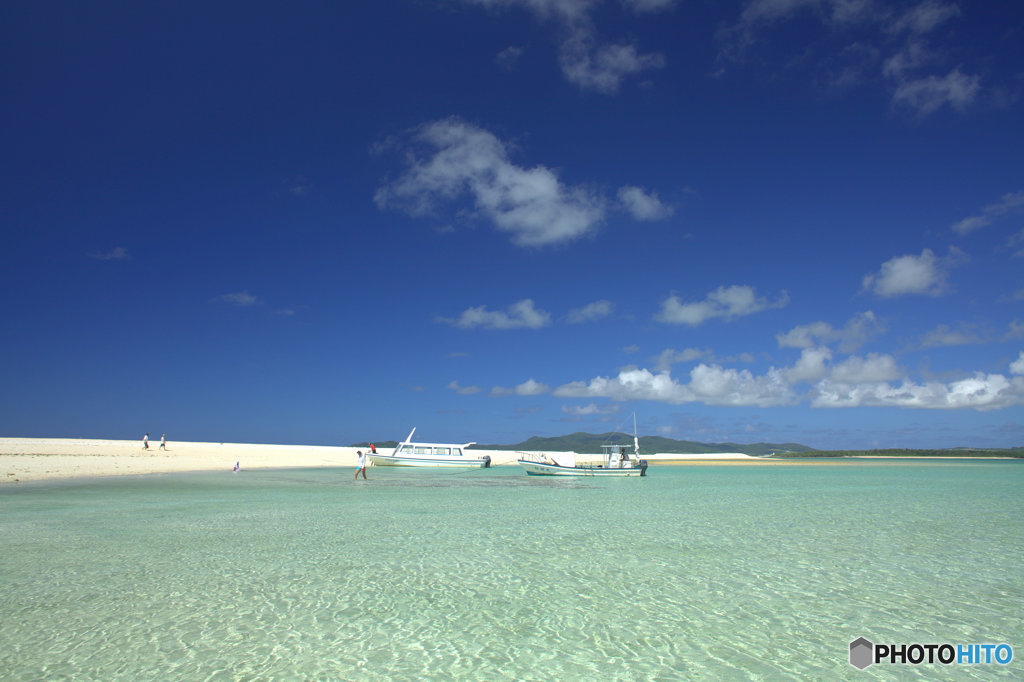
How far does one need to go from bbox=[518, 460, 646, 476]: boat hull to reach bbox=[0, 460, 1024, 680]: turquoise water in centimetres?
2976

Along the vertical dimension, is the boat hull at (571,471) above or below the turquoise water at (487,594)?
below

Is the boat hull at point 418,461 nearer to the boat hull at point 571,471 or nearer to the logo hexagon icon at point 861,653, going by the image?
the boat hull at point 571,471

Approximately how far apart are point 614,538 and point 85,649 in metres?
13.9

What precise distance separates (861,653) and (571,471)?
46.8 meters

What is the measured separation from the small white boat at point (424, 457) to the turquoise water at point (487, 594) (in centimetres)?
4551

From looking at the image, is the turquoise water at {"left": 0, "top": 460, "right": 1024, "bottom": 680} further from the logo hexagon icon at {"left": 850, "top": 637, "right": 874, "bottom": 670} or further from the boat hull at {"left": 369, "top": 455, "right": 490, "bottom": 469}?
the boat hull at {"left": 369, "top": 455, "right": 490, "bottom": 469}

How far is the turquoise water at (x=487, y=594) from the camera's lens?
27.8 feet

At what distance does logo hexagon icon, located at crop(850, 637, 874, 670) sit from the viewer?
28.1 ft

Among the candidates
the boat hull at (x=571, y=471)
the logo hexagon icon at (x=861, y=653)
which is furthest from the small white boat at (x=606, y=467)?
the logo hexagon icon at (x=861, y=653)

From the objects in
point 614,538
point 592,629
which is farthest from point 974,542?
point 592,629

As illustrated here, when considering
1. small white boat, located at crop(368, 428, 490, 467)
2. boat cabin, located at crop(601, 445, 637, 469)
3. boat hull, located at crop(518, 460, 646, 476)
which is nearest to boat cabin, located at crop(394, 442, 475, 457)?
small white boat, located at crop(368, 428, 490, 467)

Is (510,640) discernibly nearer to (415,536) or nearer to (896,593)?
(896,593)

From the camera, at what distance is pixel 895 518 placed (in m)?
24.1

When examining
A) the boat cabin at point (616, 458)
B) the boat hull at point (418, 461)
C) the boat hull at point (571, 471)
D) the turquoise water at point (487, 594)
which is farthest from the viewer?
the boat hull at point (418, 461)
